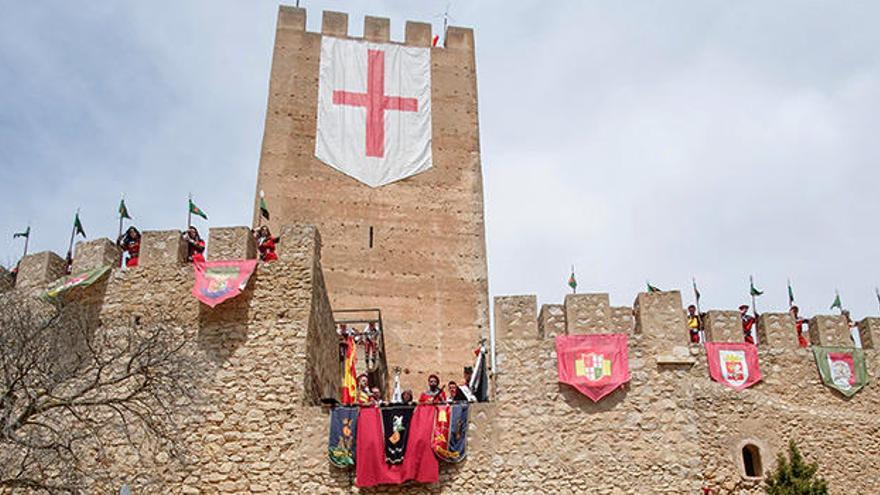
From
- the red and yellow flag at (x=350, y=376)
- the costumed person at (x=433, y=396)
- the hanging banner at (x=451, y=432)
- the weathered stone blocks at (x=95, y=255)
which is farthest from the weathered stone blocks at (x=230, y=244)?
the hanging banner at (x=451, y=432)

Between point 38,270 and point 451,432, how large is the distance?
262 inches

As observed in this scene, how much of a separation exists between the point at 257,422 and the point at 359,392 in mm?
3194

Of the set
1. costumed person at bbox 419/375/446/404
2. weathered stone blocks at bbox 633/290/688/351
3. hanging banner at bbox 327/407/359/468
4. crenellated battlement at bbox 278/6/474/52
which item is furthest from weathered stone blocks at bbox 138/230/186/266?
crenellated battlement at bbox 278/6/474/52

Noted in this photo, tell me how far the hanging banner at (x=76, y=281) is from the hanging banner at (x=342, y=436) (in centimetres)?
402

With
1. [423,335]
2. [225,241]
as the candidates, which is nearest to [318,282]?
[225,241]

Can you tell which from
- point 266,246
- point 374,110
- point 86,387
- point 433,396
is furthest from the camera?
point 374,110

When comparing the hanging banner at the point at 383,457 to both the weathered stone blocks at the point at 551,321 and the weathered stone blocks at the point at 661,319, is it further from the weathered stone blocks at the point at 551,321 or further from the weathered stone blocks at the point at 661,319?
the weathered stone blocks at the point at 661,319

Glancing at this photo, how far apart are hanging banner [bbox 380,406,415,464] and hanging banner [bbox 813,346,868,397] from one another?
616 cm

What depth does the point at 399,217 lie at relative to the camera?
21203 millimetres

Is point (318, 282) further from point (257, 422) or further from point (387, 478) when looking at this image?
point (387, 478)

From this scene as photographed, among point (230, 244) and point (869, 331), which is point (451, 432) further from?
point (869, 331)

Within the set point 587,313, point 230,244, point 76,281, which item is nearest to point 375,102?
point 230,244

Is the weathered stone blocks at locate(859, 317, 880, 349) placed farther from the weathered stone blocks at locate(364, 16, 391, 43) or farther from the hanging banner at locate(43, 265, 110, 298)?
the weathered stone blocks at locate(364, 16, 391, 43)

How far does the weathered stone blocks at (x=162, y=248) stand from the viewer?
11992 mm
